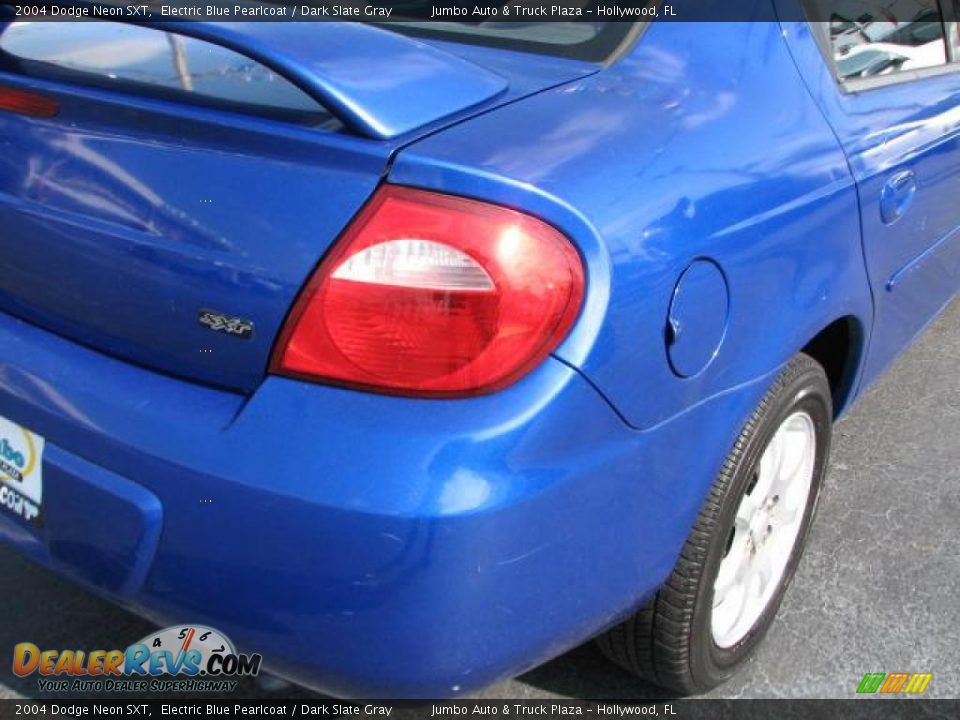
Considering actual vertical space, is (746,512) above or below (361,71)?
below

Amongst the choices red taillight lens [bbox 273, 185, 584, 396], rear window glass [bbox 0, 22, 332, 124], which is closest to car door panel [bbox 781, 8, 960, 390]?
red taillight lens [bbox 273, 185, 584, 396]

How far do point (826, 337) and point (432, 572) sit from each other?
1.29 metres

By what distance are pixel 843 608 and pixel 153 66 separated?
1.90 metres

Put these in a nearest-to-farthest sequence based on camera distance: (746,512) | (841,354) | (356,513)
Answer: (356,513) < (746,512) < (841,354)

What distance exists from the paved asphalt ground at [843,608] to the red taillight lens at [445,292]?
1.01 m

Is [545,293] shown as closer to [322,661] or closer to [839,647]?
[322,661]

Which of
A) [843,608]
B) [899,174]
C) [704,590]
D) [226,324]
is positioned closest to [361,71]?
[226,324]

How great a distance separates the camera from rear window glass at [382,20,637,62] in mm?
1707

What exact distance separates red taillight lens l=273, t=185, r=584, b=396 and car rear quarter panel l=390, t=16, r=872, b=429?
0.10 ft

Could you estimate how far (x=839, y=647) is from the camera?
2.20 m

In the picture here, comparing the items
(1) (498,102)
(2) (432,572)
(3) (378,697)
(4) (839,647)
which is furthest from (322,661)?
(4) (839,647)

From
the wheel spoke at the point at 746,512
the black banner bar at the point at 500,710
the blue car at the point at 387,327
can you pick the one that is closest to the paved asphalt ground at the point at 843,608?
the black banner bar at the point at 500,710

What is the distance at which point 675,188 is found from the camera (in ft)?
4.81

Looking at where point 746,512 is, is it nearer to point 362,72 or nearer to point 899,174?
point 899,174
